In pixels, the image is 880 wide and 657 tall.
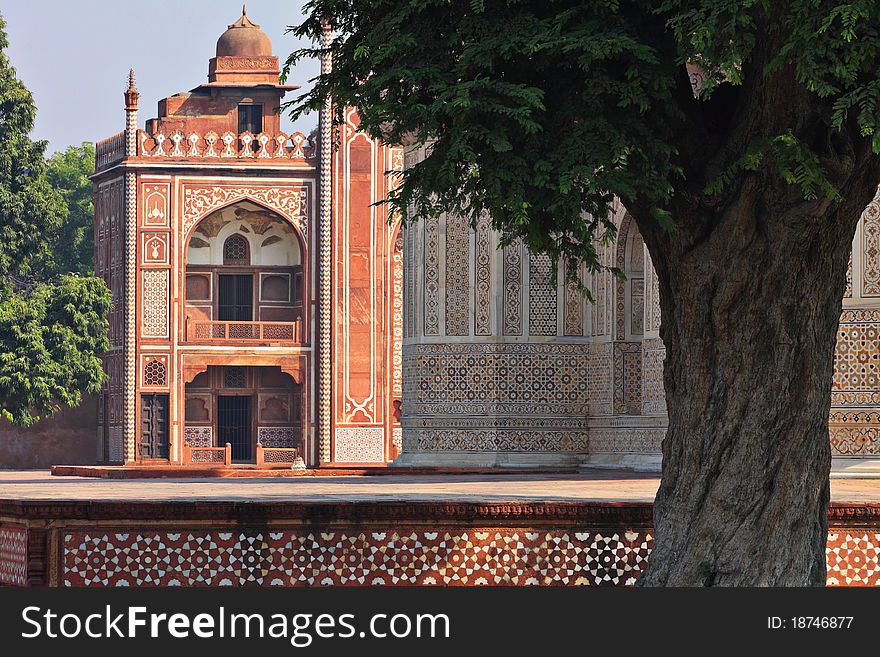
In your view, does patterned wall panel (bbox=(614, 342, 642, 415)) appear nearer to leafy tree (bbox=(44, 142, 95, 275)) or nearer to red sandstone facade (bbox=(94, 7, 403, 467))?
red sandstone facade (bbox=(94, 7, 403, 467))

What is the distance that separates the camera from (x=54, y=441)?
27.7 metres

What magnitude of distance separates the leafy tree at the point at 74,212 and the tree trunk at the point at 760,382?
2281 cm

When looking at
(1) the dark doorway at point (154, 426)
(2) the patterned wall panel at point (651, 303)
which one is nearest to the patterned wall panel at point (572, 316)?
(2) the patterned wall panel at point (651, 303)

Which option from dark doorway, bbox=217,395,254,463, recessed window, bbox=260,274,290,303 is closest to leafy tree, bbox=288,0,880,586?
dark doorway, bbox=217,395,254,463

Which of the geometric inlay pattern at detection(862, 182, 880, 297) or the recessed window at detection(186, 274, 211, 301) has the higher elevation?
the recessed window at detection(186, 274, 211, 301)

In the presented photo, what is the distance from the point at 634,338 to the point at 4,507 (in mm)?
6653

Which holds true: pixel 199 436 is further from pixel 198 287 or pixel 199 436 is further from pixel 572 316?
pixel 572 316

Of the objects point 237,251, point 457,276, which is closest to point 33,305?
point 237,251

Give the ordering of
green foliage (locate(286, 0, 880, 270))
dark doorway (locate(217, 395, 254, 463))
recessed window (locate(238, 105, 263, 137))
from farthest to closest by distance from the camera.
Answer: recessed window (locate(238, 105, 263, 137))
dark doorway (locate(217, 395, 254, 463))
green foliage (locate(286, 0, 880, 270))

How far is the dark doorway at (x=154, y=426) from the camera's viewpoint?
85.3 ft

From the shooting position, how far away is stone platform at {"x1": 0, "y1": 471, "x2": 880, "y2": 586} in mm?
6535

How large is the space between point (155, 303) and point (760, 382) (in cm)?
2112

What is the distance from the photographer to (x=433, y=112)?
555 cm

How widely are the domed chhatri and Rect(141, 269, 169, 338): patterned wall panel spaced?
5.02 m
